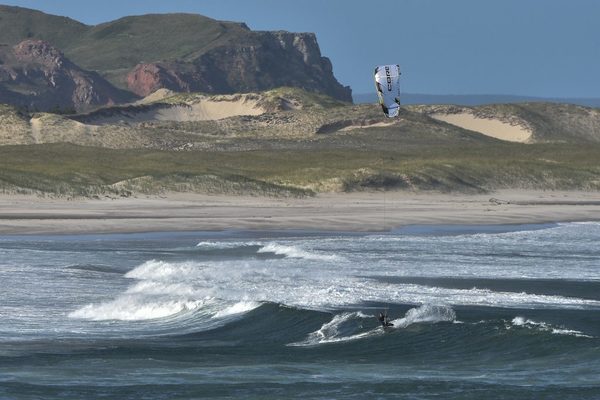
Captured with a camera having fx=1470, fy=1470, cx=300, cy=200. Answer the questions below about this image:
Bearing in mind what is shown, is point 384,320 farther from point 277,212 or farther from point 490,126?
point 490,126

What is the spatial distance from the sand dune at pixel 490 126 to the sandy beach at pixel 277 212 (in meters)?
70.5

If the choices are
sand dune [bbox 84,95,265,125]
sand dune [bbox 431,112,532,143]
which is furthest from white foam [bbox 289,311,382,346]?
sand dune [bbox 431,112,532,143]

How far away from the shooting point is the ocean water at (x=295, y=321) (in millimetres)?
24797

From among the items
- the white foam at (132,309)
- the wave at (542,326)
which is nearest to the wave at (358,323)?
the wave at (542,326)

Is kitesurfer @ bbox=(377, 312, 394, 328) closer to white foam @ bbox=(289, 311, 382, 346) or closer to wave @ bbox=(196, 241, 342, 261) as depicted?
white foam @ bbox=(289, 311, 382, 346)

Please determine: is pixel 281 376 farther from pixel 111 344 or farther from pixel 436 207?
pixel 436 207

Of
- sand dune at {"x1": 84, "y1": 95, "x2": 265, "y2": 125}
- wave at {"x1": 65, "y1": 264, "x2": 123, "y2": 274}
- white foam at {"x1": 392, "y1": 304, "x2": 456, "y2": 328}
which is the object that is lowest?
wave at {"x1": 65, "y1": 264, "x2": 123, "y2": 274}

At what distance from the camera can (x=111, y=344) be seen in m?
29.0

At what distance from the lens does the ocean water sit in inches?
976

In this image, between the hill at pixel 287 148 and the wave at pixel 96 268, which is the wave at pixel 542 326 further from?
the hill at pixel 287 148

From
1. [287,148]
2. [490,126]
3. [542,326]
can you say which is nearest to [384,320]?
[542,326]

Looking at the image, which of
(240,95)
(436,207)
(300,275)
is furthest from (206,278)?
(240,95)

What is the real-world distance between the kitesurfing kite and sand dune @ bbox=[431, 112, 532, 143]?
112 metres

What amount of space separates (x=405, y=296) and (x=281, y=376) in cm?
1073
